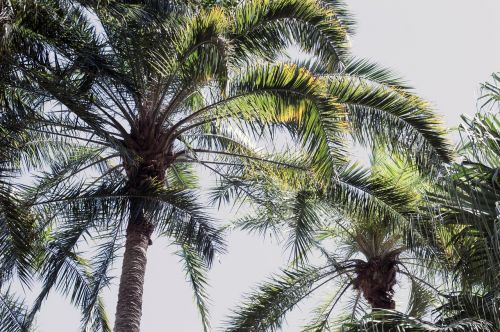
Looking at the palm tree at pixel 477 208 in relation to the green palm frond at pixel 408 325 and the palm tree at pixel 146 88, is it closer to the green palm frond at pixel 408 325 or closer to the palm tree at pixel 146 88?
the green palm frond at pixel 408 325

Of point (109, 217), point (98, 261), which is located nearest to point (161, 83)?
point (109, 217)

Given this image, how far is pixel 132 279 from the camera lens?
12234mm

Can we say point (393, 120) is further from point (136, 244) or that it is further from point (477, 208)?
point (477, 208)

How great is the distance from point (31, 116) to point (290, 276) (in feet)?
16.2

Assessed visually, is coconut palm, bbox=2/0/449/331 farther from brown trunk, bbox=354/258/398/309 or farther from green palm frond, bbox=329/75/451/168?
brown trunk, bbox=354/258/398/309

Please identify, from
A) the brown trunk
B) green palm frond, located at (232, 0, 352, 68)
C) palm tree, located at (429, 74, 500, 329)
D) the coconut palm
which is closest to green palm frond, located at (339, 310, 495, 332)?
palm tree, located at (429, 74, 500, 329)

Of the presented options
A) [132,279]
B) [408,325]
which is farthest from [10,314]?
[408,325]

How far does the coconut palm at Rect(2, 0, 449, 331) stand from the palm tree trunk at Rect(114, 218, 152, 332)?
0.02 metres

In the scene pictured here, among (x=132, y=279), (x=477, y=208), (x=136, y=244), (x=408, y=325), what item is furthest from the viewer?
(x=136, y=244)

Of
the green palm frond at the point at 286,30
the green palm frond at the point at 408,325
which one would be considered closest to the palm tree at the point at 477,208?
the green palm frond at the point at 408,325

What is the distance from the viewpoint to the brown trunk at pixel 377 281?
46.6 feet

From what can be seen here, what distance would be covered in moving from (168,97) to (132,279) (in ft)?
9.13

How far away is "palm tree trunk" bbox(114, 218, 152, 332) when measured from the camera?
39.0 ft

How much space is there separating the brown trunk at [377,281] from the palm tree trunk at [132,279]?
3.77 meters
